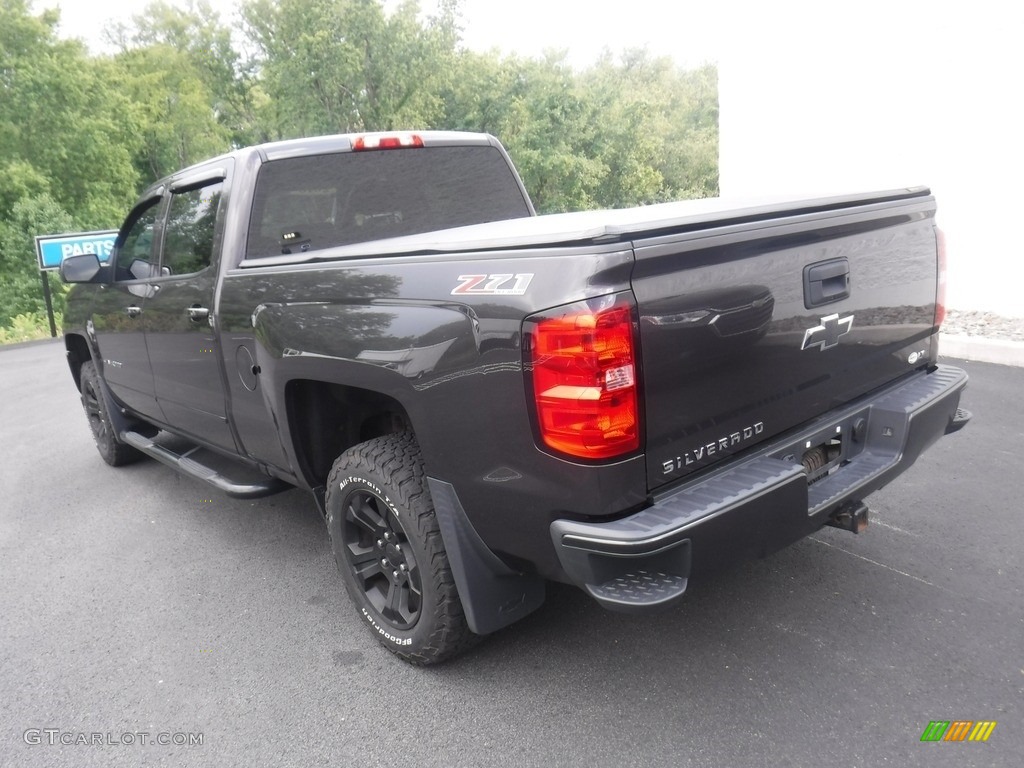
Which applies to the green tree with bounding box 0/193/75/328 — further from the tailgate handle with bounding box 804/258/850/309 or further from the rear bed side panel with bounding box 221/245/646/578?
the tailgate handle with bounding box 804/258/850/309

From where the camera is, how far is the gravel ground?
287 inches

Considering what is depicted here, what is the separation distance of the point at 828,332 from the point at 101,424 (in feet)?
16.8

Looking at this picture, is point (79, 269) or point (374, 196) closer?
point (374, 196)

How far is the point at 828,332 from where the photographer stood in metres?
2.51

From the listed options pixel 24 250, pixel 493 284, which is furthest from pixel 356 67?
pixel 493 284

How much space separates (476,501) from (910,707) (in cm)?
149

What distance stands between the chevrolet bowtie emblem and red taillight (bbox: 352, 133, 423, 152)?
92.2 inches

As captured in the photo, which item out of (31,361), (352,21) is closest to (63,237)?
(31,361)

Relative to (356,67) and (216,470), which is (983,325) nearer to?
(216,470)

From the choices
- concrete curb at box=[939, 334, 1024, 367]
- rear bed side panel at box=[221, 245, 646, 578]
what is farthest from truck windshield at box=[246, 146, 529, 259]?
concrete curb at box=[939, 334, 1024, 367]

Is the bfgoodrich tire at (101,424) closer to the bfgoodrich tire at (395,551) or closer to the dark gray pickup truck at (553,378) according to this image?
the dark gray pickup truck at (553,378)

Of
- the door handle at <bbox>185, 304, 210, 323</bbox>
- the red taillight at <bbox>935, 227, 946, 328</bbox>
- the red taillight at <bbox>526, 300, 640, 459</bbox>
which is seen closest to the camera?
the red taillight at <bbox>526, 300, 640, 459</bbox>

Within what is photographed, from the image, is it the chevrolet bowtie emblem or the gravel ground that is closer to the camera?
the chevrolet bowtie emblem

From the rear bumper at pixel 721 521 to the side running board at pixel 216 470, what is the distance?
1937mm
